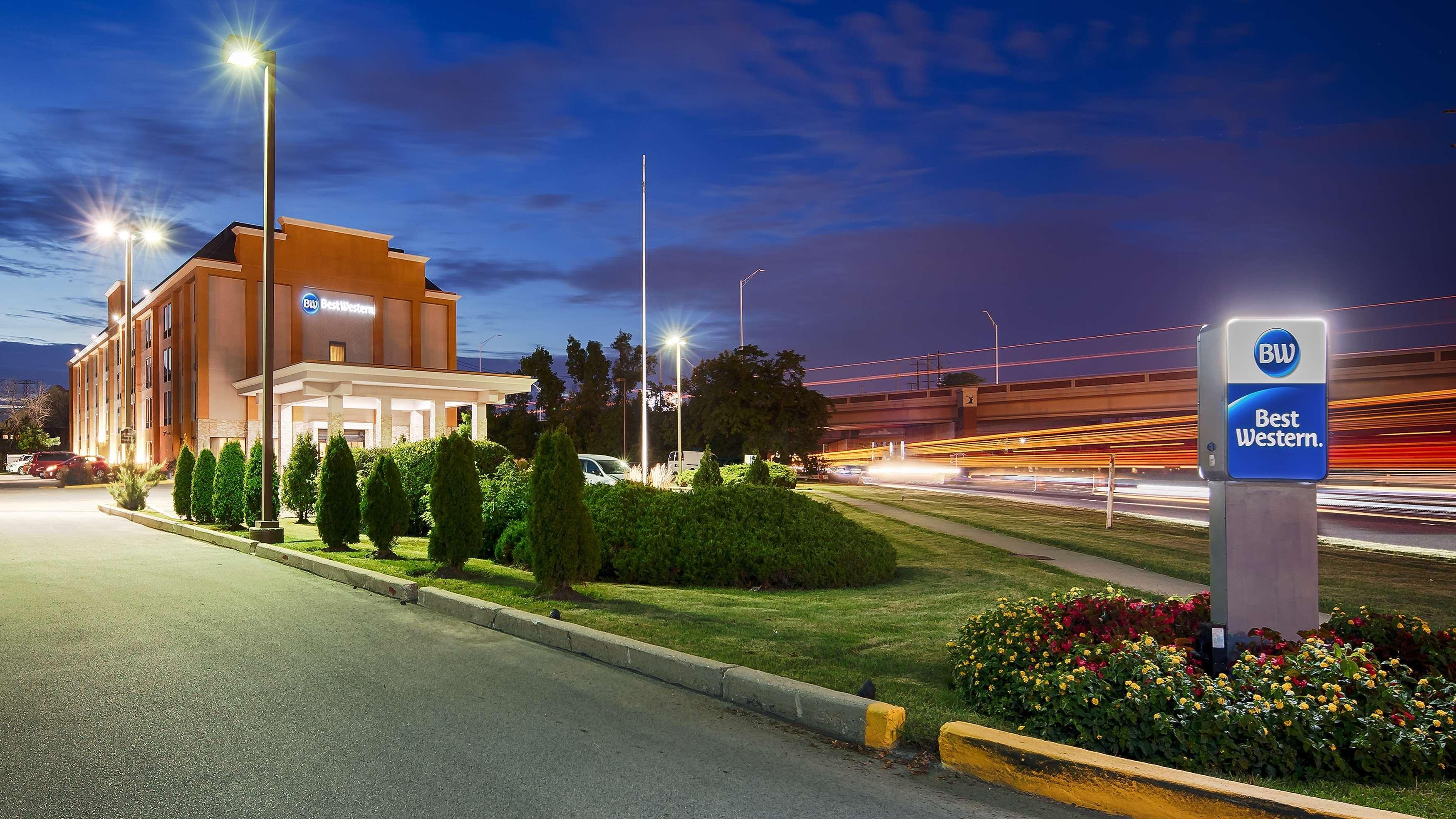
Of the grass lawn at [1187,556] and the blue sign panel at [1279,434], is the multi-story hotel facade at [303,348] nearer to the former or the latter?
the grass lawn at [1187,556]

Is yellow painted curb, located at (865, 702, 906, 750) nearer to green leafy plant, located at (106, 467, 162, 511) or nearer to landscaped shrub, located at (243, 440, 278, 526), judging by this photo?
landscaped shrub, located at (243, 440, 278, 526)

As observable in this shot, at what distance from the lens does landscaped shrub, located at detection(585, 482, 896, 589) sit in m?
11.3

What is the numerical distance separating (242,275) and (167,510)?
29076 millimetres

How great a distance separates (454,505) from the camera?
11.4 m

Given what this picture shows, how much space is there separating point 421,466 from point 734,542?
26.2 ft

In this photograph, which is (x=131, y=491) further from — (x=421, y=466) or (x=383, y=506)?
(x=383, y=506)

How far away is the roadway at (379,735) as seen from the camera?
4.39 meters

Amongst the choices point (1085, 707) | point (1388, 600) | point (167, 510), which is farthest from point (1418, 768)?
point (167, 510)

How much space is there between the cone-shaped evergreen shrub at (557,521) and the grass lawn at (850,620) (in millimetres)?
329

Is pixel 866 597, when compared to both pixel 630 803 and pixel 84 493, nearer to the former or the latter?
pixel 630 803

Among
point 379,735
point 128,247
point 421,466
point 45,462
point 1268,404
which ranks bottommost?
point 45,462

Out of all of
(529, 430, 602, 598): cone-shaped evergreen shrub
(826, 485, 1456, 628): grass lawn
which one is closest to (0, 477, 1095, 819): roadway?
(529, 430, 602, 598): cone-shaped evergreen shrub

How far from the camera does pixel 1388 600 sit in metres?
10.1

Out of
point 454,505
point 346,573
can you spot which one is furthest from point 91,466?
point 454,505
